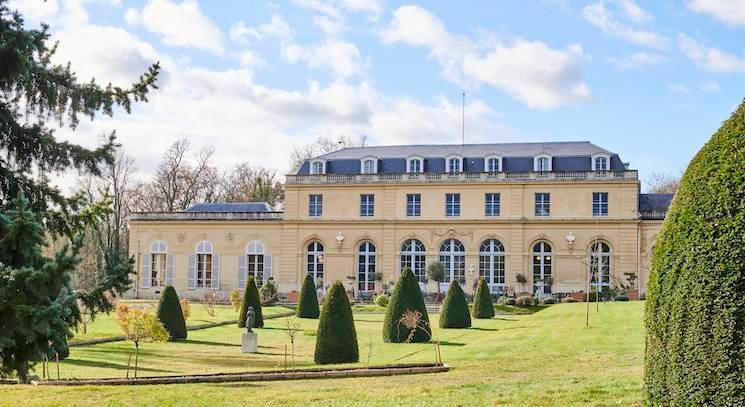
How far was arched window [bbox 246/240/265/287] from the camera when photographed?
157ft

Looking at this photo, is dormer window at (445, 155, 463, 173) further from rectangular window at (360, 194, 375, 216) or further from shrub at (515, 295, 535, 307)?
shrub at (515, 295, 535, 307)

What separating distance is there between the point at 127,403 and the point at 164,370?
21.6 ft

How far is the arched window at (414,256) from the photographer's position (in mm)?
45906

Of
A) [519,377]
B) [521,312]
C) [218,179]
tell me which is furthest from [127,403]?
[218,179]

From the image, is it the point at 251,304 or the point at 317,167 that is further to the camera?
the point at 317,167

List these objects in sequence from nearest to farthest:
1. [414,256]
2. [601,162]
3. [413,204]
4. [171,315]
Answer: [171,315]
[601,162]
[414,256]
[413,204]

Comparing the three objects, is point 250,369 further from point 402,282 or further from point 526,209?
point 526,209

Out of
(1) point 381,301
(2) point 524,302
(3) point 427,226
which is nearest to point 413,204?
(3) point 427,226

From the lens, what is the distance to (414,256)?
151 feet

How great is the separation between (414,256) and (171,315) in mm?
22486

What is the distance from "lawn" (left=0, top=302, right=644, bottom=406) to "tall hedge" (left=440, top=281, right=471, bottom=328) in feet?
2.28

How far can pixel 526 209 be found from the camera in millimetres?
44562

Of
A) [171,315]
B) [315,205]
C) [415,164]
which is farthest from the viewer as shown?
[315,205]

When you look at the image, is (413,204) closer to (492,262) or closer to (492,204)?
(492,204)
